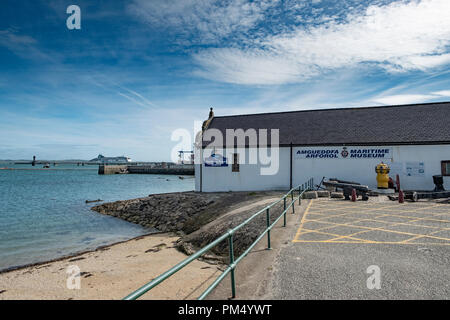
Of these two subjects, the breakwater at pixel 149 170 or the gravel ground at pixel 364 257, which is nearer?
the gravel ground at pixel 364 257

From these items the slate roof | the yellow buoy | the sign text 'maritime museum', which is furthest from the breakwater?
the yellow buoy

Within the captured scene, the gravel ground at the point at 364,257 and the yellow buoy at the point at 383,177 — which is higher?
the yellow buoy at the point at 383,177

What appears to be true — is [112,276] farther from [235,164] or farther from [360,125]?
[360,125]

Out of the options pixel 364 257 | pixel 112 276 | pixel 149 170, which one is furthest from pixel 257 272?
pixel 149 170

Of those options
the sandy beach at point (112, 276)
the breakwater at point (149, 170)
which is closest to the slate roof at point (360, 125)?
the sandy beach at point (112, 276)

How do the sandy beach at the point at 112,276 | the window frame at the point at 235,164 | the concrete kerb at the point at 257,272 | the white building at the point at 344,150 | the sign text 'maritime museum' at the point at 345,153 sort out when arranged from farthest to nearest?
the window frame at the point at 235,164, the sign text 'maritime museum' at the point at 345,153, the white building at the point at 344,150, the sandy beach at the point at 112,276, the concrete kerb at the point at 257,272

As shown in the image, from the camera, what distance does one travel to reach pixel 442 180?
786 inches

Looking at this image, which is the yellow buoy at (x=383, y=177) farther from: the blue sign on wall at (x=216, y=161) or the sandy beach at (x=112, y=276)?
the sandy beach at (x=112, y=276)

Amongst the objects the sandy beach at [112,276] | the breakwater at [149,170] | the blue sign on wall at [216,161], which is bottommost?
the sandy beach at [112,276]

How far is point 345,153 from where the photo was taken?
2297cm

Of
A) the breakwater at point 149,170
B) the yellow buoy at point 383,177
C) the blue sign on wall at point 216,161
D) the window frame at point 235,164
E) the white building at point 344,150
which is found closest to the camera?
the yellow buoy at point 383,177

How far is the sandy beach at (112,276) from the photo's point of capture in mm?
8961

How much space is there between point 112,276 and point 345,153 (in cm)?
1880
